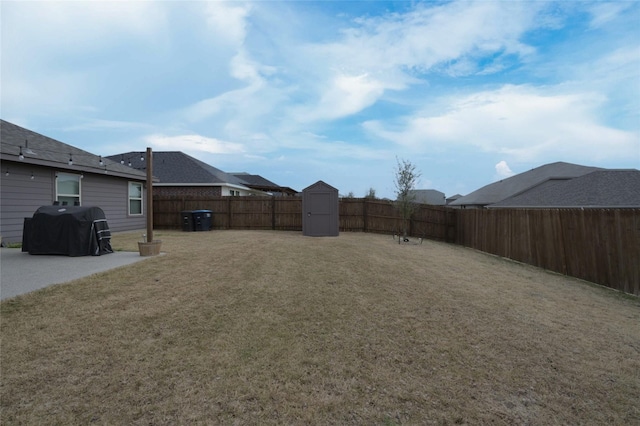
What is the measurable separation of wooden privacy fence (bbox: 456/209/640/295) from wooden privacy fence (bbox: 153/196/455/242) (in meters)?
3.78

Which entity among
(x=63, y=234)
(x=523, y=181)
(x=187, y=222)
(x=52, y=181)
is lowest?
(x=63, y=234)

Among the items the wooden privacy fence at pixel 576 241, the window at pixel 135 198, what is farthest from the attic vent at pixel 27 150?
the wooden privacy fence at pixel 576 241

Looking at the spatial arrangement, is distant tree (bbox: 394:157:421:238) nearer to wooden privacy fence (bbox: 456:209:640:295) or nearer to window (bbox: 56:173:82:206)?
wooden privacy fence (bbox: 456:209:640:295)

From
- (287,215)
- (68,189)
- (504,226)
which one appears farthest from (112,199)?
(504,226)

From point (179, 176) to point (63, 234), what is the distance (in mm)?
13107

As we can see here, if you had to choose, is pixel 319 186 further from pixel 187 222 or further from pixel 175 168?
pixel 175 168

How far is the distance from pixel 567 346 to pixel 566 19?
9.92 metres

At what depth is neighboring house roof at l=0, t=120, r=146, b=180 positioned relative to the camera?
9344mm

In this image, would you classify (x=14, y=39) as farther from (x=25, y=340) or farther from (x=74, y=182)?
(x=25, y=340)

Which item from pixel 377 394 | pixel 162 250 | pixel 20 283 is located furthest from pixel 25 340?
pixel 162 250

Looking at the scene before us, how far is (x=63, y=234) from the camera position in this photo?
7.98 meters

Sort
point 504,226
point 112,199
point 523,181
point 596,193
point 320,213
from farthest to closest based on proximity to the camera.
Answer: point 523,181 → point 596,193 → point 320,213 → point 112,199 → point 504,226

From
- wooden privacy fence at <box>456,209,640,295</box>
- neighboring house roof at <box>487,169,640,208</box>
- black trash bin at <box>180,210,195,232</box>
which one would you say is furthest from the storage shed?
neighboring house roof at <box>487,169,640,208</box>

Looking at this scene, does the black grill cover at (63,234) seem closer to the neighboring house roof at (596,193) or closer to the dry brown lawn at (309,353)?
the dry brown lawn at (309,353)
